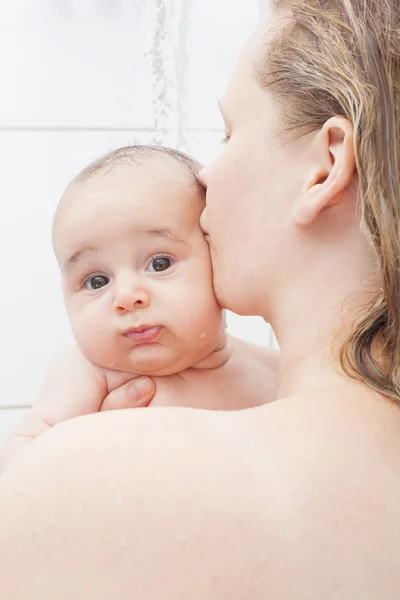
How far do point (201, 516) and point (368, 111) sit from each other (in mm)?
387

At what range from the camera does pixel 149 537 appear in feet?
2.05

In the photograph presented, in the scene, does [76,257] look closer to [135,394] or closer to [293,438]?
[135,394]

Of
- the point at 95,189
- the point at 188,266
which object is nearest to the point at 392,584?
the point at 188,266

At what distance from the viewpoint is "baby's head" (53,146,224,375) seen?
3.40 feet

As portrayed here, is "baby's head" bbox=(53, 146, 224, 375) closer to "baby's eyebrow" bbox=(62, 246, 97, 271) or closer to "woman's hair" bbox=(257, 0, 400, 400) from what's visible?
"baby's eyebrow" bbox=(62, 246, 97, 271)

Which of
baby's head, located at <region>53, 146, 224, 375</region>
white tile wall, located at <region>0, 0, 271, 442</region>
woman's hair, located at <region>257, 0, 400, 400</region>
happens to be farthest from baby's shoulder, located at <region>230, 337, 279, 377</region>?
white tile wall, located at <region>0, 0, 271, 442</region>

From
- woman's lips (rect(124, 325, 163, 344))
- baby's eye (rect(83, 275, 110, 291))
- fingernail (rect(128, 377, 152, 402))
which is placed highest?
baby's eye (rect(83, 275, 110, 291))

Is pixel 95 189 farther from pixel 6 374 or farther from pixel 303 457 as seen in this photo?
pixel 6 374

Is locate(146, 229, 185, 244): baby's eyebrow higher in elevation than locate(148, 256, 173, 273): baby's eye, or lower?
higher

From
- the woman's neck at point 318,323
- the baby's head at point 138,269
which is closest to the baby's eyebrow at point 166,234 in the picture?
the baby's head at point 138,269

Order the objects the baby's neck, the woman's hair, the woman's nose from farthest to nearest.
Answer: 1. the baby's neck
2. the woman's nose
3. the woman's hair

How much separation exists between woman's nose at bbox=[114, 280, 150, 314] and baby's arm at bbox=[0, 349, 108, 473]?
0.44 feet

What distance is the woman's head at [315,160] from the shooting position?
754 millimetres

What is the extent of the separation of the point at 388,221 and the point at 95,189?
1.50 feet
